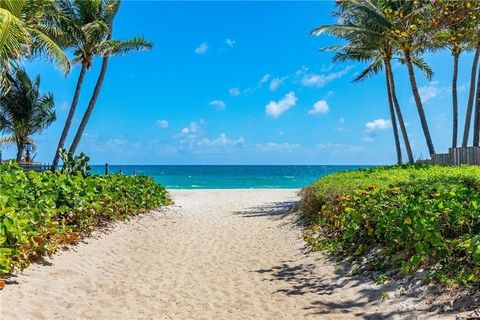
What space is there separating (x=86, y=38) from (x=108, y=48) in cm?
110

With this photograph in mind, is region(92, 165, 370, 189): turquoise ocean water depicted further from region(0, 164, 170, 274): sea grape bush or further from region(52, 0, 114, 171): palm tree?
region(0, 164, 170, 274): sea grape bush

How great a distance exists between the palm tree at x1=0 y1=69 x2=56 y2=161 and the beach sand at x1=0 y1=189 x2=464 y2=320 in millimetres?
21258

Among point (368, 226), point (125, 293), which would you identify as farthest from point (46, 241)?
point (368, 226)

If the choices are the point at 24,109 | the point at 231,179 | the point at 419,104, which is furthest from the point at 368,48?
the point at 231,179

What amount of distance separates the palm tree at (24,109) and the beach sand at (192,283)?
21.3 m

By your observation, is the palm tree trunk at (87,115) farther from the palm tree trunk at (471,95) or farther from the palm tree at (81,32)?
the palm tree trunk at (471,95)

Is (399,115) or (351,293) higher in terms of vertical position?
(399,115)

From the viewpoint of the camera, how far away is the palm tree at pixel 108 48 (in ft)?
69.7

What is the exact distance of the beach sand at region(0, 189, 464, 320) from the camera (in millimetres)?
5535

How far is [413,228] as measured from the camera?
645 centimetres

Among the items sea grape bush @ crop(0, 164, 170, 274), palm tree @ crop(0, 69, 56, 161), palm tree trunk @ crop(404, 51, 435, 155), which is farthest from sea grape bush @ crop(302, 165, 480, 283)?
palm tree @ crop(0, 69, 56, 161)

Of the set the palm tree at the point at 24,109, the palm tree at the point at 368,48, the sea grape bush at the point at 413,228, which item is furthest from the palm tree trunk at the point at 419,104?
the palm tree at the point at 24,109

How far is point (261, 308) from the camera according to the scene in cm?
584

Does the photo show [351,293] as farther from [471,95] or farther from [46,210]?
[471,95]
